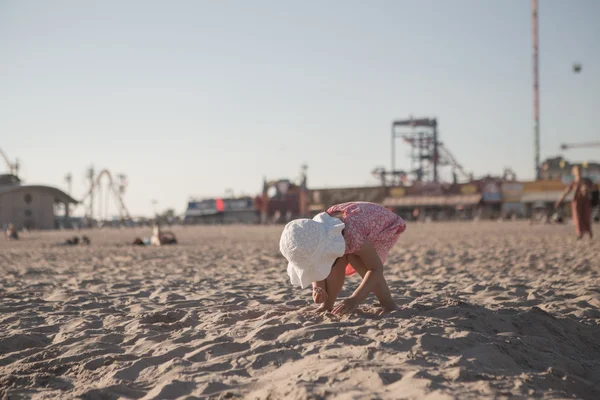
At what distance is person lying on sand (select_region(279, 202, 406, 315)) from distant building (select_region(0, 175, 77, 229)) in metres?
50.2

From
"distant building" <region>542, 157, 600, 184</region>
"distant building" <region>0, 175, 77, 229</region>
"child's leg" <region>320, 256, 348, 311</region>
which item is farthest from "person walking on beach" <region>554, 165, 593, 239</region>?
"distant building" <region>0, 175, 77, 229</region>

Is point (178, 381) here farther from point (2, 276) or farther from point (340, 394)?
point (2, 276)

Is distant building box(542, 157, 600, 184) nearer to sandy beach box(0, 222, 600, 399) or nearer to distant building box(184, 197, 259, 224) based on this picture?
distant building box(184, 197, 259, 224)

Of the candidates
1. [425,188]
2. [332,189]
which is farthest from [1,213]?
[425,188]

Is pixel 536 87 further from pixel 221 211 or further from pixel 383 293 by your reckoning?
pixel 383 293

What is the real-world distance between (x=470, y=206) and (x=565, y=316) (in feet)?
176

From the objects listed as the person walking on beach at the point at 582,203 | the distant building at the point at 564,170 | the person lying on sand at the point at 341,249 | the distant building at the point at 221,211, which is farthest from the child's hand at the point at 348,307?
the distant building at the point at 221,211

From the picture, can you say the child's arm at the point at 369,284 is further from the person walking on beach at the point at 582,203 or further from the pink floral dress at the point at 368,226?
the person walking on beach at the point at 582,203

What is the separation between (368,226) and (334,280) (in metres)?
0.43

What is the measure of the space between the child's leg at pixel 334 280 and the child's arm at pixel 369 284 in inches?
4.4

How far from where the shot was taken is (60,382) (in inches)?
112

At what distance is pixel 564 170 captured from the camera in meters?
61.4

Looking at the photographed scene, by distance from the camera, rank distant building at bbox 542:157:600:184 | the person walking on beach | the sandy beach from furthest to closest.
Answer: distant building at bbox 542:157:600:184 → the person walking on beach → the sandy beach

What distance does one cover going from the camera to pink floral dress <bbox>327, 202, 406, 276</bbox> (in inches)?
145
